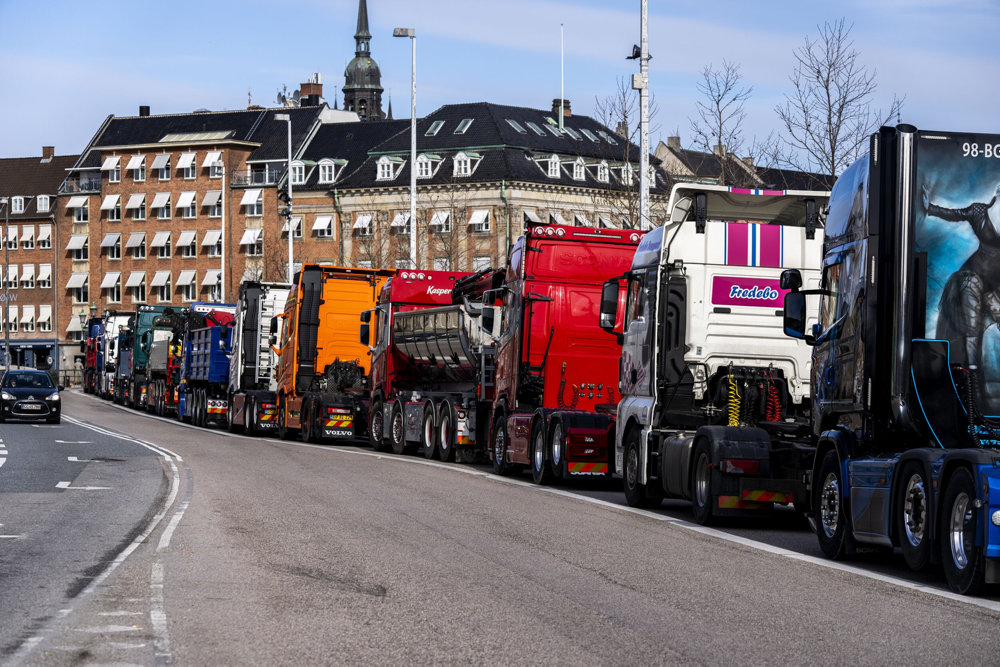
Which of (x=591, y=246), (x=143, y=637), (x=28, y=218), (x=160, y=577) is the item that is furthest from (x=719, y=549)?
(x=28, y=218)

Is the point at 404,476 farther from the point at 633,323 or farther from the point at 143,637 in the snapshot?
the point at 143,637

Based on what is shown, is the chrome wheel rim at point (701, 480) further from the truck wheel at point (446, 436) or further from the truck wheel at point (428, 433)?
the truck wheel at point (428, 433)

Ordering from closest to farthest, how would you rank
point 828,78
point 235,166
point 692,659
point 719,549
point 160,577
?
point 692,659
point 160,577
point 719,549
point 828,78
point 235,166

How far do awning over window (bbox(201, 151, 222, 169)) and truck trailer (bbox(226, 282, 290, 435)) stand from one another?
69788 mm

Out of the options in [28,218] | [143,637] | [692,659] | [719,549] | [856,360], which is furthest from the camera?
[28,218]

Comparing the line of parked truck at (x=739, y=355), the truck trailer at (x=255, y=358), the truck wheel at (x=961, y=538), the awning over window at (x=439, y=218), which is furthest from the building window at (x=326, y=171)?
the truck wheel at (x=961, y=538)

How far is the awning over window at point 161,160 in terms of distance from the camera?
114688 millimetres

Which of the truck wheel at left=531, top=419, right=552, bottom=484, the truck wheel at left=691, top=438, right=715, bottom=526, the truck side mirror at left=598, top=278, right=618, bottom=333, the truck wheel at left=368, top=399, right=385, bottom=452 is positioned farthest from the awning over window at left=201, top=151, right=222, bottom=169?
the truck wheel at left=691, top=438, right=715, bottom=526

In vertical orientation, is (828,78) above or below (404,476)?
above

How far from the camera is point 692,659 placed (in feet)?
28.5

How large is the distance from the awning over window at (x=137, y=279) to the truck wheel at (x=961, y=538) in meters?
109

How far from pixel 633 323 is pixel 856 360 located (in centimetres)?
686

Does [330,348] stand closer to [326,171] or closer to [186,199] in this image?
[326,171]

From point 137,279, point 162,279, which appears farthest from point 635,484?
point 137,279
